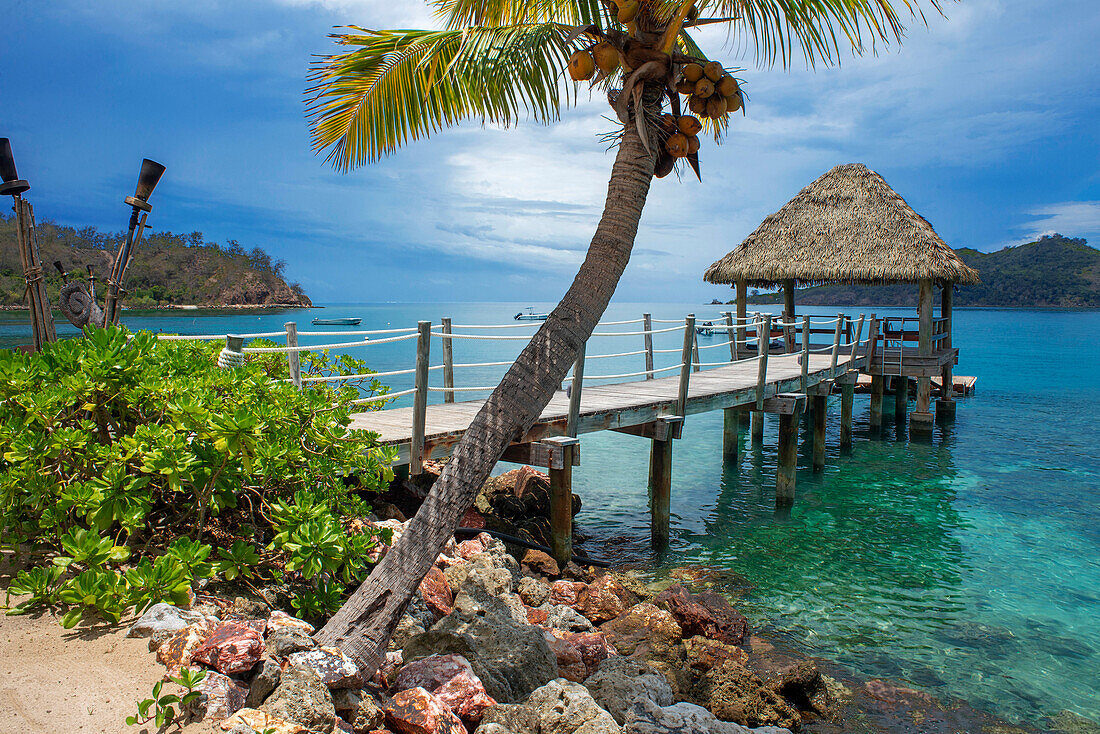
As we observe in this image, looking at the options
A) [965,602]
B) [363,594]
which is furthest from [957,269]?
[363,594]

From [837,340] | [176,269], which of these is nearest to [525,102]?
[837,340]

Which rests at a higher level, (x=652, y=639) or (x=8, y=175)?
(x=8, y=175)

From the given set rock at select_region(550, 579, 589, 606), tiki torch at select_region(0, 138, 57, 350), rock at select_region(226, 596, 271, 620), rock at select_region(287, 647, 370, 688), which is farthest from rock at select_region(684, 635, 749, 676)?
tiki torch at select_region(0, 138, 57, 350)

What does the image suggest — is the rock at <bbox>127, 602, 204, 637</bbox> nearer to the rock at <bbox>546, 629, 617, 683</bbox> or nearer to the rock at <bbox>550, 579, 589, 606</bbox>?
the rock at <bbox>546, 629, 617, 683</bbox>

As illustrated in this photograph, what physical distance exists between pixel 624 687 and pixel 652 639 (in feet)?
4.92

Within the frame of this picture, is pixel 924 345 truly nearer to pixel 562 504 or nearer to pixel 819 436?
pixel 819 436

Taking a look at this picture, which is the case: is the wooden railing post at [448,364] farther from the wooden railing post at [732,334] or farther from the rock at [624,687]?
the wooden railing post at [732,334]

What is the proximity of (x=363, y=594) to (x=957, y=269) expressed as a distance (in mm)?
15850

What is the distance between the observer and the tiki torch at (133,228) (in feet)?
21.5

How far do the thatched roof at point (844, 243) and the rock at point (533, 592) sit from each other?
12581 mm

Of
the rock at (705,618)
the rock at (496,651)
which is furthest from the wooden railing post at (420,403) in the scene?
the rock at (705,618)

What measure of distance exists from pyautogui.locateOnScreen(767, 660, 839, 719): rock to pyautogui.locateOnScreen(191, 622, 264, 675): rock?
12.5 ft

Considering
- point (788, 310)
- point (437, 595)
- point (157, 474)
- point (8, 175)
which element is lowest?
point (437, 595)

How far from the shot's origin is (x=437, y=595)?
16.0ft
